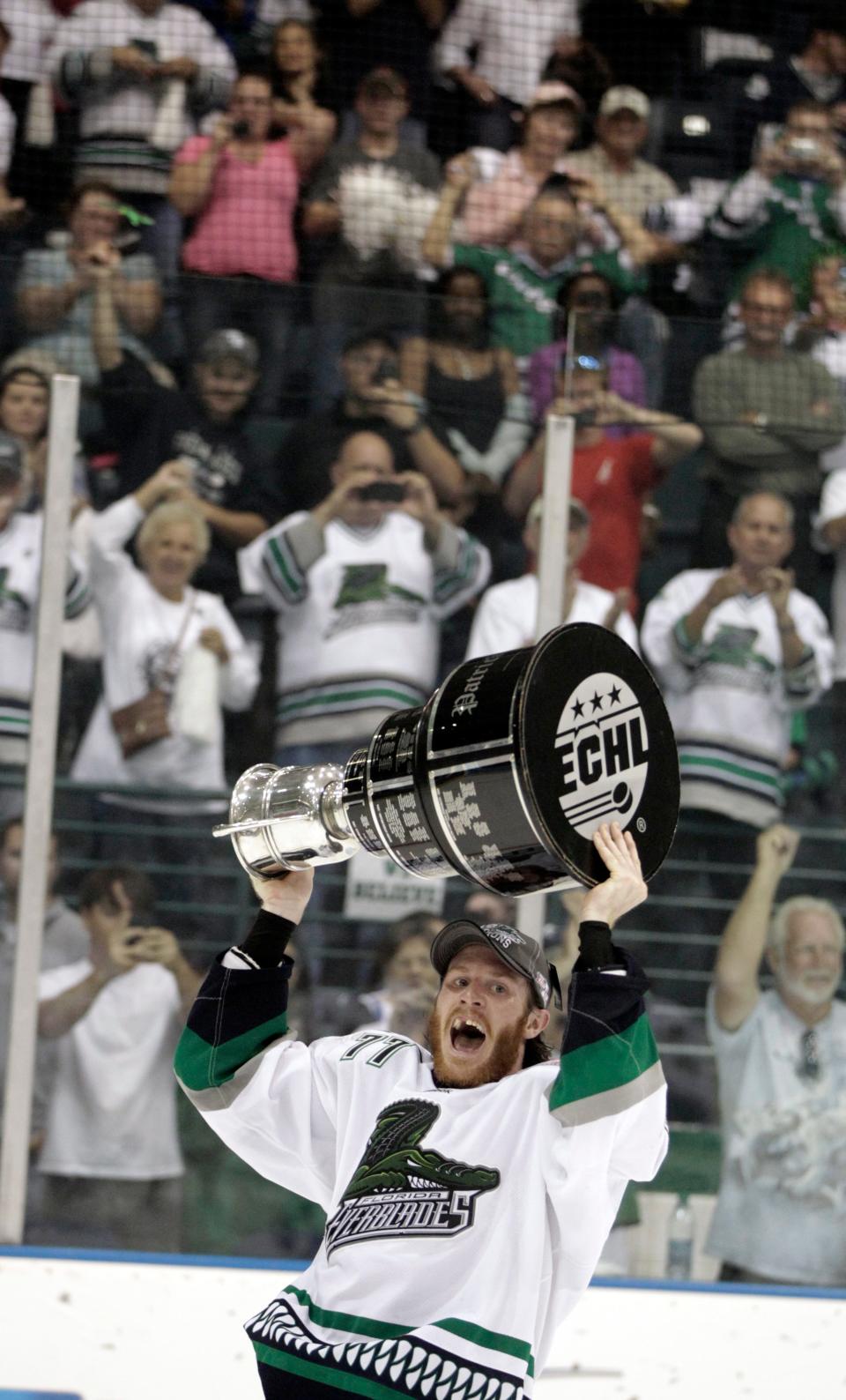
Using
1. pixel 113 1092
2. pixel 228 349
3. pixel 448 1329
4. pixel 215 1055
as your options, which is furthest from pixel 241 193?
pixel 448 1329

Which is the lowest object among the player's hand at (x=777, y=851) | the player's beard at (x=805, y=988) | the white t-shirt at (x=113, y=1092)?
the white t-shirt at (x=113, y=1092)

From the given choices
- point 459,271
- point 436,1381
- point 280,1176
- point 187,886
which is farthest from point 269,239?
point 436,1381

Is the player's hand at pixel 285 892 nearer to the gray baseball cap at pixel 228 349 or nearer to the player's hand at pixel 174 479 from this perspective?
the player's hand at pixel 174 479

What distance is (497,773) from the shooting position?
1.81m

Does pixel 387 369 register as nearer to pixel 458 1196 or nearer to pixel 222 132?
pixel 222 132

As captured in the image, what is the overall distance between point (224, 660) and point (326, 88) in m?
2.09

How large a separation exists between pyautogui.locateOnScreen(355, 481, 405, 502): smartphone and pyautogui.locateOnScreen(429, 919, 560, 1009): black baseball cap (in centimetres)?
124

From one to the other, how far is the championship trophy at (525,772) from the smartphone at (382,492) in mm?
1337

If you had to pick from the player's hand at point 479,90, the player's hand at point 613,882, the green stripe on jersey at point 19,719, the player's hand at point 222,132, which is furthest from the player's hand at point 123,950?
the player's hand at point 479,90

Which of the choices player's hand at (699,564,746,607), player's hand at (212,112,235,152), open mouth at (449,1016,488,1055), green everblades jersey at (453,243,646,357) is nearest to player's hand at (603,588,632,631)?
player's hand at (699,564,746,607)

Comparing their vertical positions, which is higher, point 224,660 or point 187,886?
point 224,660

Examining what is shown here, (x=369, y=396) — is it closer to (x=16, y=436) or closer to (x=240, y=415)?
(x=240, y=415)

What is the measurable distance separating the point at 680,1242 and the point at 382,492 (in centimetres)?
138

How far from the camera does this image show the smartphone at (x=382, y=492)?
333 centimetres
